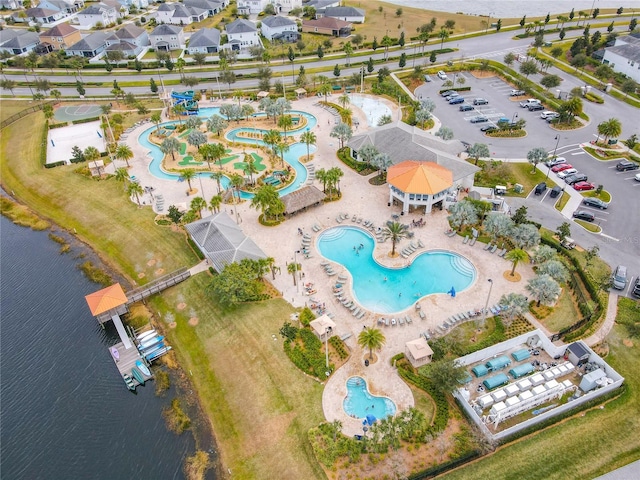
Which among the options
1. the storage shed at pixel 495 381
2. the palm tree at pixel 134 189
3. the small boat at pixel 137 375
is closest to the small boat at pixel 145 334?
the small boat at pixel 137 375

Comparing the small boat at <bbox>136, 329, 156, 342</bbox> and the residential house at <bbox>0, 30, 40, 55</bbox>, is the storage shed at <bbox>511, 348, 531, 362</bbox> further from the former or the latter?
the residential house at <bbox>0, 30, 40, 55</bbox>

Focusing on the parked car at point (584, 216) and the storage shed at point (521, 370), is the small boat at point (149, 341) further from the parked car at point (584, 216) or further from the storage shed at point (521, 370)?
the parked car at point (584, 216)

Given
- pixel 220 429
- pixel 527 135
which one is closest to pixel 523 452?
pixel 220 429

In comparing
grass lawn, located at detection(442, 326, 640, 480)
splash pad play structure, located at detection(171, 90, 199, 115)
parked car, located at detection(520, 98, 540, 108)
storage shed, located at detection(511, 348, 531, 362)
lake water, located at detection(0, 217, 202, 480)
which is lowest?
lake water, located at detection(0, 217, 202, 480)

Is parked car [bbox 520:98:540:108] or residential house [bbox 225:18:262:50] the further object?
residential house [bbox 225:18:262:50]

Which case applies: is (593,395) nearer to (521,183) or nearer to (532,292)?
(532,292)

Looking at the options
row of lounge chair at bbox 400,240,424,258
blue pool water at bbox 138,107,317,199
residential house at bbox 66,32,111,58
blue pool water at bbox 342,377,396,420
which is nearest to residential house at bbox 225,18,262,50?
residential house at bbox 66,32,111,58
